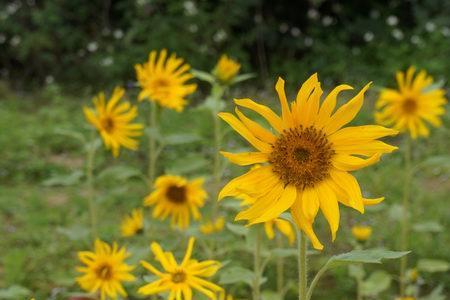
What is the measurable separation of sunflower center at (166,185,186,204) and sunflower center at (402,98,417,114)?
912 mm

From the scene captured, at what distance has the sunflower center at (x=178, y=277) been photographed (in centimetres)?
172

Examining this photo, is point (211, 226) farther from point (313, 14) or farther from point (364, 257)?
point (313, 14)

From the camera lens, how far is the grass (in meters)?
3.02

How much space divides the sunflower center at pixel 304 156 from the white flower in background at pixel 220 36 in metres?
6.47

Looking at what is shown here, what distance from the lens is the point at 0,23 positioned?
8148 mm

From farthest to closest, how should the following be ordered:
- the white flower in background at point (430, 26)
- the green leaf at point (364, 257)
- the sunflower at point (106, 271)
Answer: the white flower in background at point (430, 26)
the sunflower at point (106, 271)
the green leaf at point (364, 257)

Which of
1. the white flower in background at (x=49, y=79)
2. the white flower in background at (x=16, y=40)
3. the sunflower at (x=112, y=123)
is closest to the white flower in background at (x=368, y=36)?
the white flower in background at (x=49, y=79)

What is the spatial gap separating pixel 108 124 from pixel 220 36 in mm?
5306

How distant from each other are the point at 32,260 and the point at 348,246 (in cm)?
150

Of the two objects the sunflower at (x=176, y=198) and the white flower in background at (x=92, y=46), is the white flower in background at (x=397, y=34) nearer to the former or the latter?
the white flower in background at (x=92, y=46)

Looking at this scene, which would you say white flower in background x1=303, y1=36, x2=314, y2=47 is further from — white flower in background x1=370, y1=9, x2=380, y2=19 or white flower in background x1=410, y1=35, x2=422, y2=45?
white flower in background x1=410, y1=35, x2=422, y2=45

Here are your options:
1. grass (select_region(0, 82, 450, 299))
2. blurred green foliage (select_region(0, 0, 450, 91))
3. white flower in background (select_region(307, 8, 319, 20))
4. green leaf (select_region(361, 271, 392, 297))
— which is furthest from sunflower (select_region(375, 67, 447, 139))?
white flower in background (select_region(307, 8, 319, 20))

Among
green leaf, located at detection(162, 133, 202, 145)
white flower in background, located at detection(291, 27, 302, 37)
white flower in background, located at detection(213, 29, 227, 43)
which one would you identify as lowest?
green leaf, located at detection(162, 133, 202, 145)

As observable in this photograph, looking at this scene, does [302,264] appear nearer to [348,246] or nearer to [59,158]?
[348,246]
